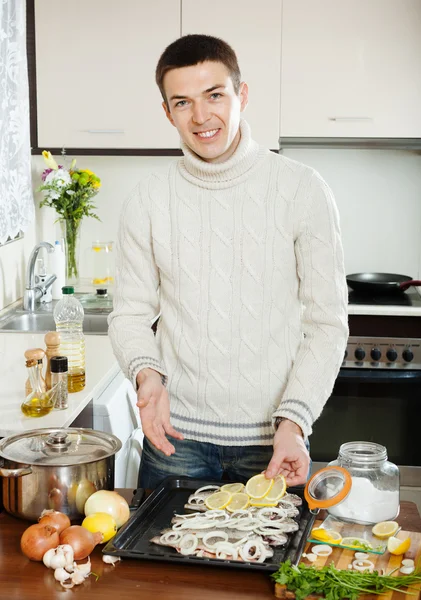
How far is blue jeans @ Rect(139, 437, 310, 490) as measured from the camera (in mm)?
1735

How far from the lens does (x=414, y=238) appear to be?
3.67 metres

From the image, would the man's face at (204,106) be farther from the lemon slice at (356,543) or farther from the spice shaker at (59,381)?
the lemon slice at (356,543)

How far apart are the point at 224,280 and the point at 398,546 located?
635 mm

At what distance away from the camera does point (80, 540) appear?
4.29 ft

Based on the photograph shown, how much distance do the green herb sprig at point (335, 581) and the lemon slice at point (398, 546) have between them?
85mm

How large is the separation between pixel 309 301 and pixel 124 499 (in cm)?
54

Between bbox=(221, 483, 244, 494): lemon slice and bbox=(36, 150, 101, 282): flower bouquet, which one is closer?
bbox=(221, 483, 244, 494): lemon slice

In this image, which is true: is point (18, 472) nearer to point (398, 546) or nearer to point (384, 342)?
point (398, 546)

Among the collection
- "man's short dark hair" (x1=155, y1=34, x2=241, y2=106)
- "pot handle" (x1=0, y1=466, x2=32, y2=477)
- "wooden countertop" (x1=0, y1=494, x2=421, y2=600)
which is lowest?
"wooden countertop" (x1=0, y1=494, x2=421, y2=600)

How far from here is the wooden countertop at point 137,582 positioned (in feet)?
4.00

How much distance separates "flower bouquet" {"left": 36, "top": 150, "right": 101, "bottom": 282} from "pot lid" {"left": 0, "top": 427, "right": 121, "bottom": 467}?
6.34 feet

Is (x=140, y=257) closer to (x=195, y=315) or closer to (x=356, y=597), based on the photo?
(x=195, y=315)

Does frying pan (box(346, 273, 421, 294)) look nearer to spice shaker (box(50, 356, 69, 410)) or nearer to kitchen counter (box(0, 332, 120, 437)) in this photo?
kitchen counter (box(0, 332, 120, 437))

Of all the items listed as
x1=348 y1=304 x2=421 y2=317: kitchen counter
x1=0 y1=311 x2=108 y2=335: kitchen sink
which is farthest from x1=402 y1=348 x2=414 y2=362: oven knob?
x1=0 y1=311 x2=108 y2=335: kitchen sink
